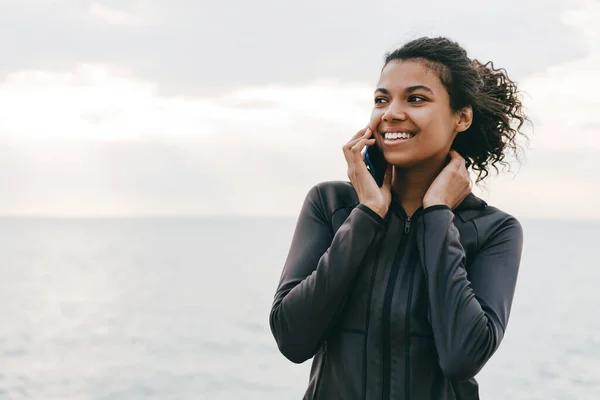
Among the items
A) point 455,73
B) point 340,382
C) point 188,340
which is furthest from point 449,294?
point 188,340

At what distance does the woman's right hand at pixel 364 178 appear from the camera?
284 cm

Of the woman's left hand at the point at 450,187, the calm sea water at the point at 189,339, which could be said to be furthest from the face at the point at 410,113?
the calm sea water at the point at 189,339

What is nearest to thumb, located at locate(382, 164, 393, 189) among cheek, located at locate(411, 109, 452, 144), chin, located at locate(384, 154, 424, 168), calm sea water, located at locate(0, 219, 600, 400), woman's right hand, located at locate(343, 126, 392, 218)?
woman's right hand, located at locate(343, 126, 392, 218)

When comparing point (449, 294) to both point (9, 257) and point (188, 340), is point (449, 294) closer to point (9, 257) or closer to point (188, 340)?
point (188, 340)

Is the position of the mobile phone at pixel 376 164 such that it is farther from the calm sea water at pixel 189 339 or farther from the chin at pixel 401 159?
the calm sea water at pixel 189 339

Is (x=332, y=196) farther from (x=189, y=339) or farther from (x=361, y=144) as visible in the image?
(x=189, y=339)

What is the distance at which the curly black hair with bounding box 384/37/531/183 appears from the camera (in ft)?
9.50

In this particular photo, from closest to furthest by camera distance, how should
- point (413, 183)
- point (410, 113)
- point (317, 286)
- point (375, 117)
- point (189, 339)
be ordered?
point (317, 286)
point (410, 113)
point (375, 117)
point (413, 183)
point (189, 339)

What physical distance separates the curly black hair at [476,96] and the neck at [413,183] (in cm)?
21

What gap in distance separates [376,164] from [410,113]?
0.29 metres

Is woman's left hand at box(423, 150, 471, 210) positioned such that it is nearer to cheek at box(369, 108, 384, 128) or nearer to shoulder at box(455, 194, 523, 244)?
shoulder at box(455, 194, 523, 244)

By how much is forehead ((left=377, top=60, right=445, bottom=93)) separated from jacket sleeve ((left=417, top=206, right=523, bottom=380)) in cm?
44

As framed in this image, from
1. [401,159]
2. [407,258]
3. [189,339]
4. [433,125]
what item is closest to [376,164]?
[401,159]

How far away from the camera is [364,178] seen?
2914 millimetres
